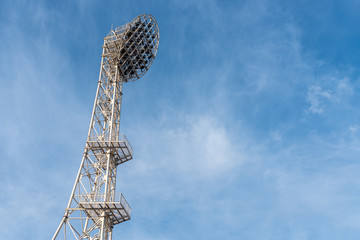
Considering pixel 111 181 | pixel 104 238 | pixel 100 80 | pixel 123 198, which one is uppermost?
pixel 100 80

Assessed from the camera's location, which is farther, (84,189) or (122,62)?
(122,62)

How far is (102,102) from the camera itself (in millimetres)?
59594

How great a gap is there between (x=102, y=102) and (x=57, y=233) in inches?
733

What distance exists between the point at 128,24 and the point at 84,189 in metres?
24.9

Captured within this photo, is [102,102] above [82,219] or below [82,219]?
above

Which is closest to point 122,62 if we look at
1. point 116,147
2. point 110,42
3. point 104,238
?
point 110,42

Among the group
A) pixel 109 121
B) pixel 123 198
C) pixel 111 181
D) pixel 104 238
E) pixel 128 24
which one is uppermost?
pixel 128 24

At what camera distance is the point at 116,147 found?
54.2 meters

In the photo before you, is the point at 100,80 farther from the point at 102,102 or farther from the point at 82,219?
the point at 82,219

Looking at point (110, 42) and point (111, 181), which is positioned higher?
point (110, 42)

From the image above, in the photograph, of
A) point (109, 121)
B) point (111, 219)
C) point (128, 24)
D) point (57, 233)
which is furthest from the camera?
point (128, 24)

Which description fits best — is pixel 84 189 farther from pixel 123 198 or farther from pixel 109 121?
pixel 109 121

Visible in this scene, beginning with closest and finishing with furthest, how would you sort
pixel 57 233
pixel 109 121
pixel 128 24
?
pixel 57 233 → pixel 109 121 → pixel 128 24

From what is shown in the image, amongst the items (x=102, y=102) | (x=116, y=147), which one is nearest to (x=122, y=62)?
(x=102, y=102)
